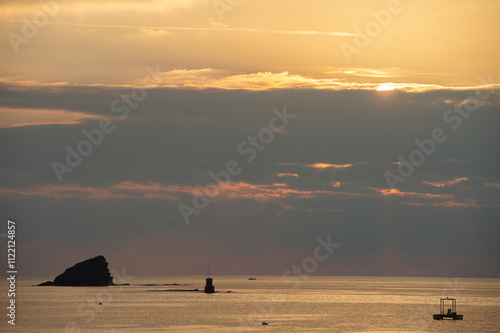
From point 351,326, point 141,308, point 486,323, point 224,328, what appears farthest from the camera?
point 141,308

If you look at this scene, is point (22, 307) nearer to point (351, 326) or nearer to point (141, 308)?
point (141, 308)

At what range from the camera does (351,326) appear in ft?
465

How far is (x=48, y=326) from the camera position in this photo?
443 ft

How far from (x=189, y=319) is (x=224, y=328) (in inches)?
815

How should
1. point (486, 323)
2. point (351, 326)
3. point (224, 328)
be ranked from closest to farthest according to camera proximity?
point (224, 328)
point (351, 326)
point (486, 323)

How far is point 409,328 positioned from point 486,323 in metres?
27.4

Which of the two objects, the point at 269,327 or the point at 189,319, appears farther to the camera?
the point at 189,319

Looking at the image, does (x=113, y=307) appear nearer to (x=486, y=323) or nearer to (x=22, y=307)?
(x=22, y=307)

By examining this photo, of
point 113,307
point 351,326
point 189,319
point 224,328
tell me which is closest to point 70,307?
point 113,307

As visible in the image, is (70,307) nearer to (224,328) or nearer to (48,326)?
(48,326)

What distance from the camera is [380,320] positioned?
514 feet

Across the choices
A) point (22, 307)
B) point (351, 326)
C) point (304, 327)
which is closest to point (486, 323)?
point (351, 326)

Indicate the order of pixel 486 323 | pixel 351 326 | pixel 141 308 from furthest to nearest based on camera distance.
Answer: pixel 141 308 → pixel 486 323 → pixel 351 326

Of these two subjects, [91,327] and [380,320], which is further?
[380,320]
